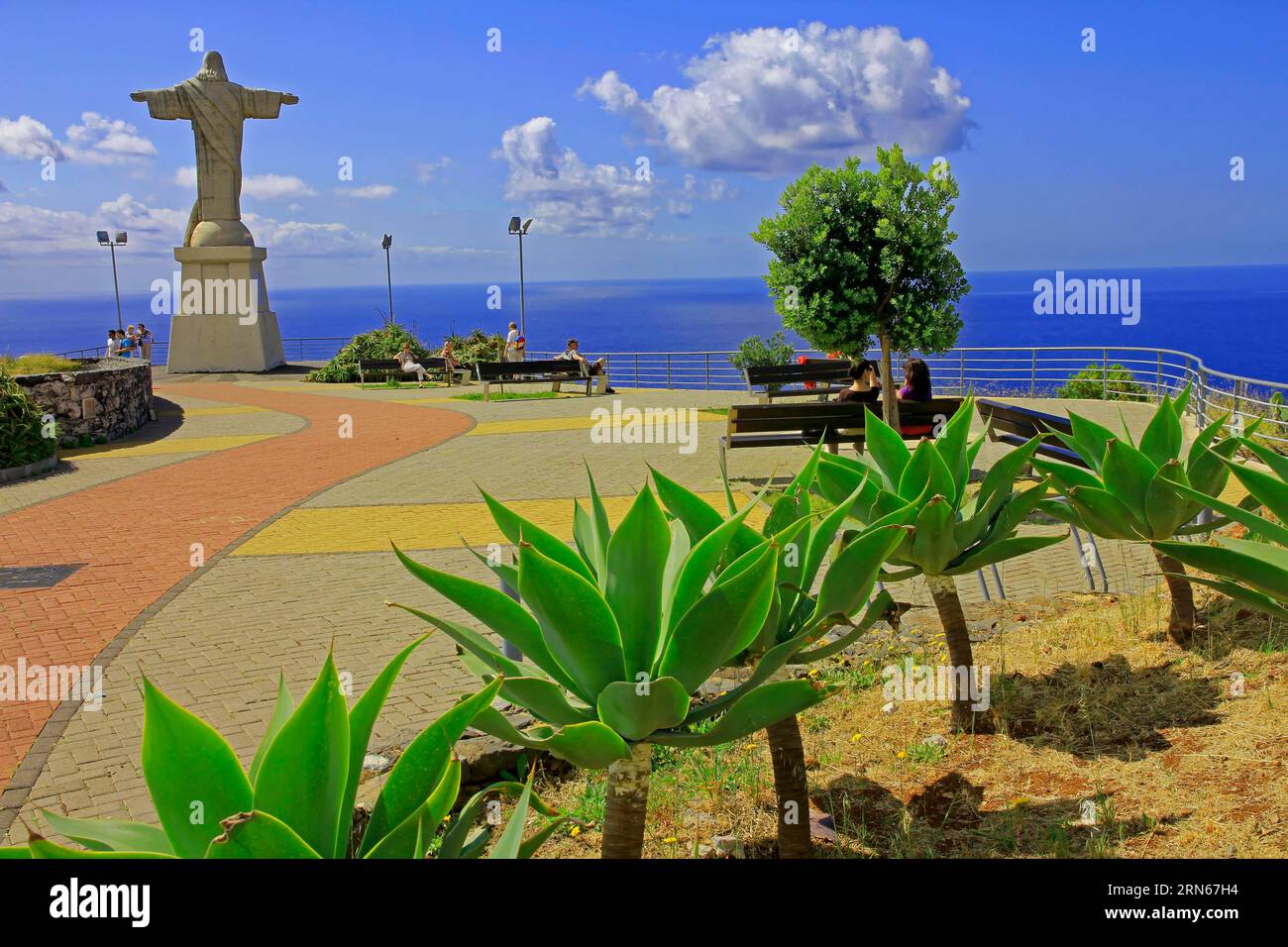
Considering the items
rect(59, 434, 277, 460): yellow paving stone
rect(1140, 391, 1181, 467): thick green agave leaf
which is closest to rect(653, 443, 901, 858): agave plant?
rect(1140, 391, 1181, 467): thick green agave leaf

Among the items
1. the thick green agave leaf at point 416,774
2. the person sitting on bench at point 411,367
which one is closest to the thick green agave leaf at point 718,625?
the thick green agave leaf at point 416,774

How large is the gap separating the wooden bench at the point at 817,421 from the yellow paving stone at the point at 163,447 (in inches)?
353

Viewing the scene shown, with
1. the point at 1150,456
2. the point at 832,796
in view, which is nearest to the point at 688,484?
the point at 1150,456

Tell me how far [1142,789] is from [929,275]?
406 inches

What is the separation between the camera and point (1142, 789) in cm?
354

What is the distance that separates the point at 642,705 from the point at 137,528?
9.57m

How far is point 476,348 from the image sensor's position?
1344 inches

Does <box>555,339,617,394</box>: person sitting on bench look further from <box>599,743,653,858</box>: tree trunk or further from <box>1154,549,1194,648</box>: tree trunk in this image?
<box>599,743,653,858</box>: tree trunk

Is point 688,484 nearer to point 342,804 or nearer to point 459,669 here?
point 459,669

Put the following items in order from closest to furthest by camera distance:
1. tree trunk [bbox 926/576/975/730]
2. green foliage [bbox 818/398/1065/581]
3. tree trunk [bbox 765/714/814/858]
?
tree trunk [bbox 765/714/814/858] → green foliage [bbox 818/398/1065/581] → tree trunk [bbox 926/576/975/730]

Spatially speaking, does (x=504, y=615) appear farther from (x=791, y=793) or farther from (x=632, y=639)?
(x=791, y=793)

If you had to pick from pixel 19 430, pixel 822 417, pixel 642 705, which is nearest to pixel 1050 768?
pixel 642 705

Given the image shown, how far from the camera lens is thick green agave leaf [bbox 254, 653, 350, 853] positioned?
1.88m

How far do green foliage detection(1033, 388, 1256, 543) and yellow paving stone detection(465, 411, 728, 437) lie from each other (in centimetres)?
1436
